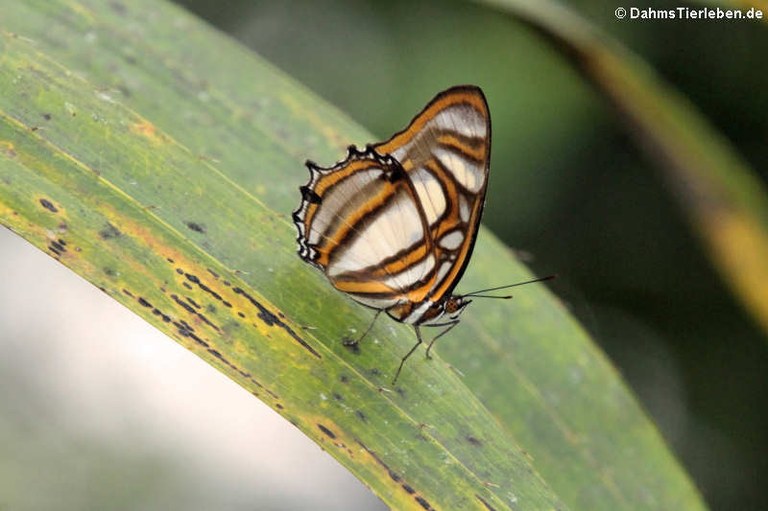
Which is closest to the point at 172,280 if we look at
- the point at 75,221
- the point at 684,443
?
the point at 75,221

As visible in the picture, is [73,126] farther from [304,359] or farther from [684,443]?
[684,443]

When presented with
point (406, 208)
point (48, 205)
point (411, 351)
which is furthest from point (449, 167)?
point (48, 205)

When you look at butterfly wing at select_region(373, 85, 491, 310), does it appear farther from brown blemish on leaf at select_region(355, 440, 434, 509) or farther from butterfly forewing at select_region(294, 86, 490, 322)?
brown blemish on leaf at select_region(355, 440, 434, 509)

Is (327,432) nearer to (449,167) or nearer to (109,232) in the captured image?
(109,232)

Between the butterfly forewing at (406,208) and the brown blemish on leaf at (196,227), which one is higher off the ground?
the butterfly forewing at (406,208)

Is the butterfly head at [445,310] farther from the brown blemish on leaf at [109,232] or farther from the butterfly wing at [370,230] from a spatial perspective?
the brown blemish on leaf at [109,232]

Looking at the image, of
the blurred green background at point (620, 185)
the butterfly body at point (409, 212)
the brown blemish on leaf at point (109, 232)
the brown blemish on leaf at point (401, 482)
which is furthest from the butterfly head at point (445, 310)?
the blurred green background at point (620, 185)

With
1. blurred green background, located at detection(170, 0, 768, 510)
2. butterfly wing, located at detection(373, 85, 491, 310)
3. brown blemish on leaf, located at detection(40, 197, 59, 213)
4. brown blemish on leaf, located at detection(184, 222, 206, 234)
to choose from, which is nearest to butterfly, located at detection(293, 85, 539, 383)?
butterfly wing, located at detection(373, 85, 491, 310)
